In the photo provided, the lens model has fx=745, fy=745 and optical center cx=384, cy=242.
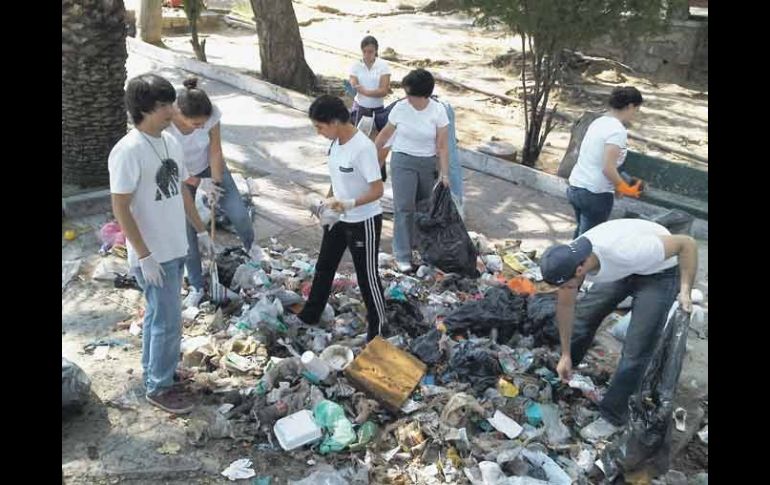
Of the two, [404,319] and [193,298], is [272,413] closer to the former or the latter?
[404,319]

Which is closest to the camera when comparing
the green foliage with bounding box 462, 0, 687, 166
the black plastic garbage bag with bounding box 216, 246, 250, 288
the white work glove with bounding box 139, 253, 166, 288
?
the white work glove with bounding box 139, 253, 166, 288

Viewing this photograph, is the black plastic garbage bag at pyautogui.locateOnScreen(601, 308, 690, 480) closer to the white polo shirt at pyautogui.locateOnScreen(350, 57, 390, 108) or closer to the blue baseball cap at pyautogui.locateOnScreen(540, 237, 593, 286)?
the blue baseball cap at pyautogui.locateOnScreen(540, 237, 593, 286)

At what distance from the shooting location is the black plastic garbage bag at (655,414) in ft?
12.6

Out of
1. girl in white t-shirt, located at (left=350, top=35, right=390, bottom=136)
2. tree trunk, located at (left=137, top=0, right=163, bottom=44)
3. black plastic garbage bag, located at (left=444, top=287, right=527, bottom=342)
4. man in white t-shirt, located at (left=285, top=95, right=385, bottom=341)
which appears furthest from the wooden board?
tree trunk, located at (left=137, top=0, right=163, bottom=44)

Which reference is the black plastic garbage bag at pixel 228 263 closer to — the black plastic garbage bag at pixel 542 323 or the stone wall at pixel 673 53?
the black plastic garbage bag at pixel 542 323

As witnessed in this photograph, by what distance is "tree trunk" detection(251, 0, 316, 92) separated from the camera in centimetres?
1158

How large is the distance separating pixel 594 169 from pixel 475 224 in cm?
197

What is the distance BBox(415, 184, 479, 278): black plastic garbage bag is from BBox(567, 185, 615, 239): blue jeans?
894 mm

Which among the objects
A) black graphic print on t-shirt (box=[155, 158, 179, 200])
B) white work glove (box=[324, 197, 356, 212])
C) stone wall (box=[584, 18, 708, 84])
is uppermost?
stone wall (box=[584, 18, 708, 84])

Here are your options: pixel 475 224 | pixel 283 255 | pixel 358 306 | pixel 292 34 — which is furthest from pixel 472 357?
pixel 292 34

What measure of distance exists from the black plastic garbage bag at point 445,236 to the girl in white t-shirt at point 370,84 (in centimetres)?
200

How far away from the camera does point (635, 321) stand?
4195mm

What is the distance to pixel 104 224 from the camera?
659 cm

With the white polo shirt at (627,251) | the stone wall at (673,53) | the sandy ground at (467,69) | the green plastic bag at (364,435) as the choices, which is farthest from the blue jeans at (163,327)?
the stone wall at (673,53)
